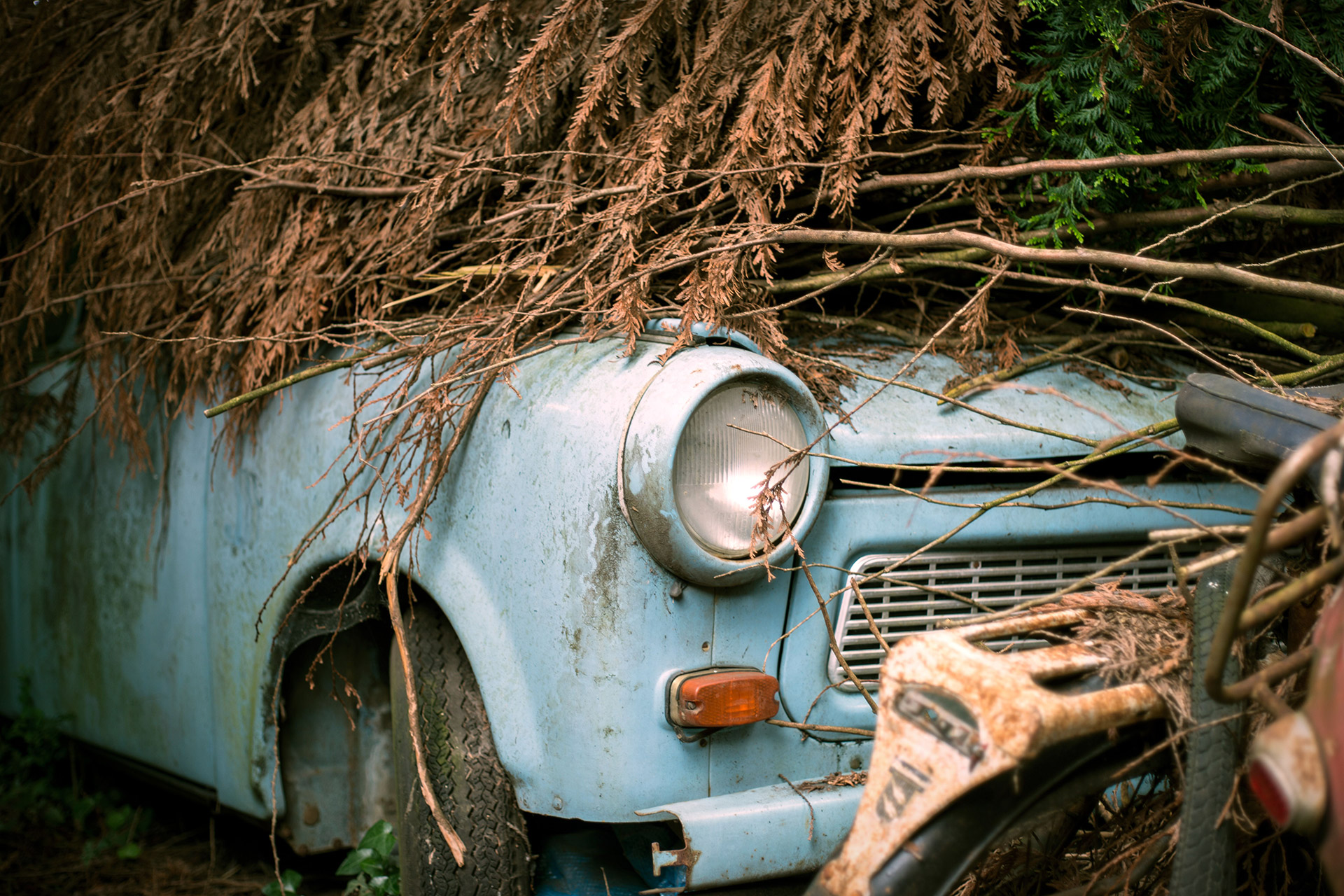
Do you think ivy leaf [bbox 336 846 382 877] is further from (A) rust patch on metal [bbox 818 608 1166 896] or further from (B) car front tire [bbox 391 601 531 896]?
(A) rust patch on metal [bbox 818 608 1166 896]

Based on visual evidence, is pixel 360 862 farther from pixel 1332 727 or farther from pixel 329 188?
pixel 1332 727

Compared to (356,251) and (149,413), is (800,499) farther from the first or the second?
(149,413)

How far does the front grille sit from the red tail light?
71 cm

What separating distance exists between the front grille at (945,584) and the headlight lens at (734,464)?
177 mm

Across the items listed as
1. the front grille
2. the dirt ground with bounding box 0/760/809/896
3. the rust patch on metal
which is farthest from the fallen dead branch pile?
the dirt ground with bounding box 0/760/809/896

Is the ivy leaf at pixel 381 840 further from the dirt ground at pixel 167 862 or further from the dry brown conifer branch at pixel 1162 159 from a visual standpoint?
the dry brown conifer branch at pixel 1162 159

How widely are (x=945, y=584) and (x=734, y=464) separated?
44 cm

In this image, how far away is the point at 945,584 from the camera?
5.71 feet

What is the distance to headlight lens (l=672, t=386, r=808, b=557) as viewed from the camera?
154 centimetres

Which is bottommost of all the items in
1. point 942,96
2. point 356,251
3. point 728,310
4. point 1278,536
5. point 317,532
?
point 317,532

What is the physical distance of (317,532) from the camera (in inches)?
76.2

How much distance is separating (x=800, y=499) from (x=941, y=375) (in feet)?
1.57

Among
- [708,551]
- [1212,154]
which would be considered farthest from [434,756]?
[1212,154]

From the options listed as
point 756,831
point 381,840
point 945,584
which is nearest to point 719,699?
point 756,831
